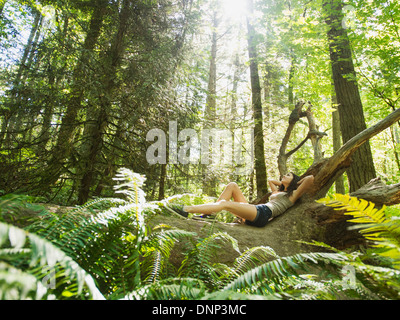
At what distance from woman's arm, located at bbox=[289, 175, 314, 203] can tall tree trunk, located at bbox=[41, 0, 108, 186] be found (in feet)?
15.6

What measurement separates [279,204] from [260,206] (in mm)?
445

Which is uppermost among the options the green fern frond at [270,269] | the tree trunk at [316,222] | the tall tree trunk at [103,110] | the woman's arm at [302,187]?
the tall tree trunk at [103,110]

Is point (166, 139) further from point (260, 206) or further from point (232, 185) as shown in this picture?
point (260, 206)

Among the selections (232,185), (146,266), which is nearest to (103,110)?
(232,185)

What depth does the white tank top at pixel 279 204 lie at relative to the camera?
414 cm

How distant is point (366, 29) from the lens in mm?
5891

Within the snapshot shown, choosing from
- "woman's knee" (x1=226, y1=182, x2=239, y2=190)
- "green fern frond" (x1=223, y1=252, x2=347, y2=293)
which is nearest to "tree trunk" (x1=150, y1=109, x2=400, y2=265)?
"woman's knee" (x1=226, y1=182, x2=239, y2=190)

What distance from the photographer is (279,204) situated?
4223 millimetres

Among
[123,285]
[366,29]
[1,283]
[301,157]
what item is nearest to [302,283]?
[123,285]

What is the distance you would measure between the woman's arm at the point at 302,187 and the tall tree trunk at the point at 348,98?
6.26ft

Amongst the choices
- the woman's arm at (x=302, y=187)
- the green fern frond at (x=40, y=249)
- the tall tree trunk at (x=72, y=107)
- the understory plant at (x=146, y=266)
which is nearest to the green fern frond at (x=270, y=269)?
the understory plant at (x=146, y=266)

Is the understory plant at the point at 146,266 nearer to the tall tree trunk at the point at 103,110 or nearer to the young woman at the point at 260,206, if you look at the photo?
the young woman at the point at 260,206

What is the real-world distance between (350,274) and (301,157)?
1024cm
